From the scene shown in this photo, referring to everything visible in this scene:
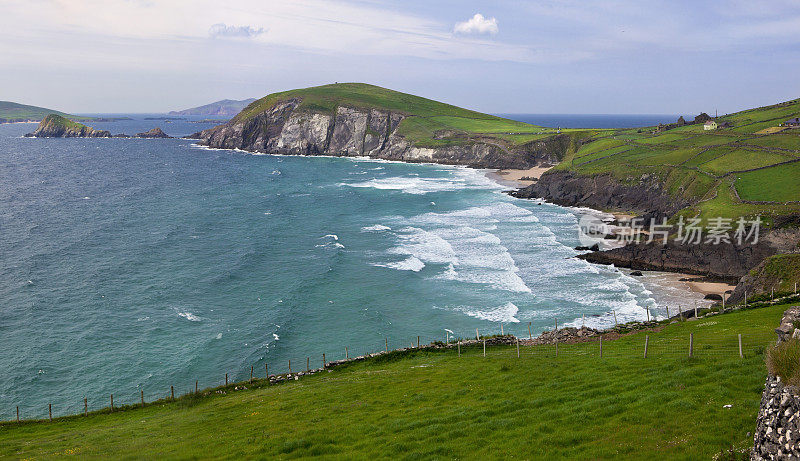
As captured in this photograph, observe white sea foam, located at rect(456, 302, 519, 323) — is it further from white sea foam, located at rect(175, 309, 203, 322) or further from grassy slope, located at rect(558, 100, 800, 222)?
grassy slope, located at rect(558, 100, 800, 222)

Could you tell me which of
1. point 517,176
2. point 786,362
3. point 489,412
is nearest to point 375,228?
point 489,412

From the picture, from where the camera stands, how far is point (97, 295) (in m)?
65.3

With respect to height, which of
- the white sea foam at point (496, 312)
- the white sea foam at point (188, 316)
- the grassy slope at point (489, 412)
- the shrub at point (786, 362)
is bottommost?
the white sea foam at point (188, 316)

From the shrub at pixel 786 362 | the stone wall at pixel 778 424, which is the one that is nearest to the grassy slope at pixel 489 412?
the stone wall at pixel 778 424

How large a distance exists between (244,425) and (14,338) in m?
41.4

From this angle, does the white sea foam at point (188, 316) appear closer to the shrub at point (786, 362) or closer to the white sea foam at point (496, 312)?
the white sea foam at point (496, 312)

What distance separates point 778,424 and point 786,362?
1.50m

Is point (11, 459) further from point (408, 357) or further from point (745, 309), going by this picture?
point (745, 309)

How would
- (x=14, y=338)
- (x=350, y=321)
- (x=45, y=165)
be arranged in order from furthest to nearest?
(x=45, y=165)
(x=350, y=321)
(x=14, y=338)

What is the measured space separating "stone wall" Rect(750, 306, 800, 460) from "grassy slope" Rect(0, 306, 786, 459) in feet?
9.66

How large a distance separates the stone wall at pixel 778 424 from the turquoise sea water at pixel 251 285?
134 feet

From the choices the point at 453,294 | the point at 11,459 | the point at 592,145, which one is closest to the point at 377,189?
the point at 592,145

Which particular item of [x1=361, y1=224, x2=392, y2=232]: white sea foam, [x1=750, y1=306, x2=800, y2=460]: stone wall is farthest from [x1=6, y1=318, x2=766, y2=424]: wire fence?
[x1=361, y1=224, x2=392, y2=232]: white sea foam

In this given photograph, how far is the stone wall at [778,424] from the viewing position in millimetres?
11586
